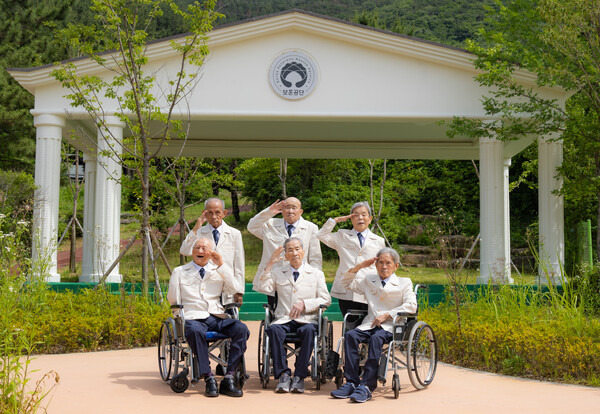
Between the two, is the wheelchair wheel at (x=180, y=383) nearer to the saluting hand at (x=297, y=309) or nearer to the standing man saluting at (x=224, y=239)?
the saluting hand at (x=297, y=309)

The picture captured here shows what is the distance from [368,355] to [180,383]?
148 centimetres

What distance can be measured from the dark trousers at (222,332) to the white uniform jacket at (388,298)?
39.1 inches

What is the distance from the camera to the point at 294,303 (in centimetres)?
627

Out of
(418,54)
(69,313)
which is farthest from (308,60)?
(69,313)

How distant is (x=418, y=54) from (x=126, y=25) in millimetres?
4973

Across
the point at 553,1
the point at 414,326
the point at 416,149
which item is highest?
the point at 553,1

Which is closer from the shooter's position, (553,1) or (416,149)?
(553,1)

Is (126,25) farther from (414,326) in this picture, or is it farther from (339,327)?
(414,326)

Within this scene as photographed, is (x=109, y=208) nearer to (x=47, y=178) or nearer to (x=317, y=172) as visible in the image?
(x=47, y=178)

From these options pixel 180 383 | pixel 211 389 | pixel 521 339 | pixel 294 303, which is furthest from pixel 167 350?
pixel 521 339

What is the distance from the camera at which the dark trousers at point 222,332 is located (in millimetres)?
5840

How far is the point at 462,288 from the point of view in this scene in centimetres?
916

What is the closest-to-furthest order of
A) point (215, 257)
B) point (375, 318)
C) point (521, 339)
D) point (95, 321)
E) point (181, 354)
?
point (181, 354), point (375, 318), point (215, 257), point (521, 339), point (95, 321)

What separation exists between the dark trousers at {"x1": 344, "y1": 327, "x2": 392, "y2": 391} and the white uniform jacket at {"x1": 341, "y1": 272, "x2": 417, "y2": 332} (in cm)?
11
